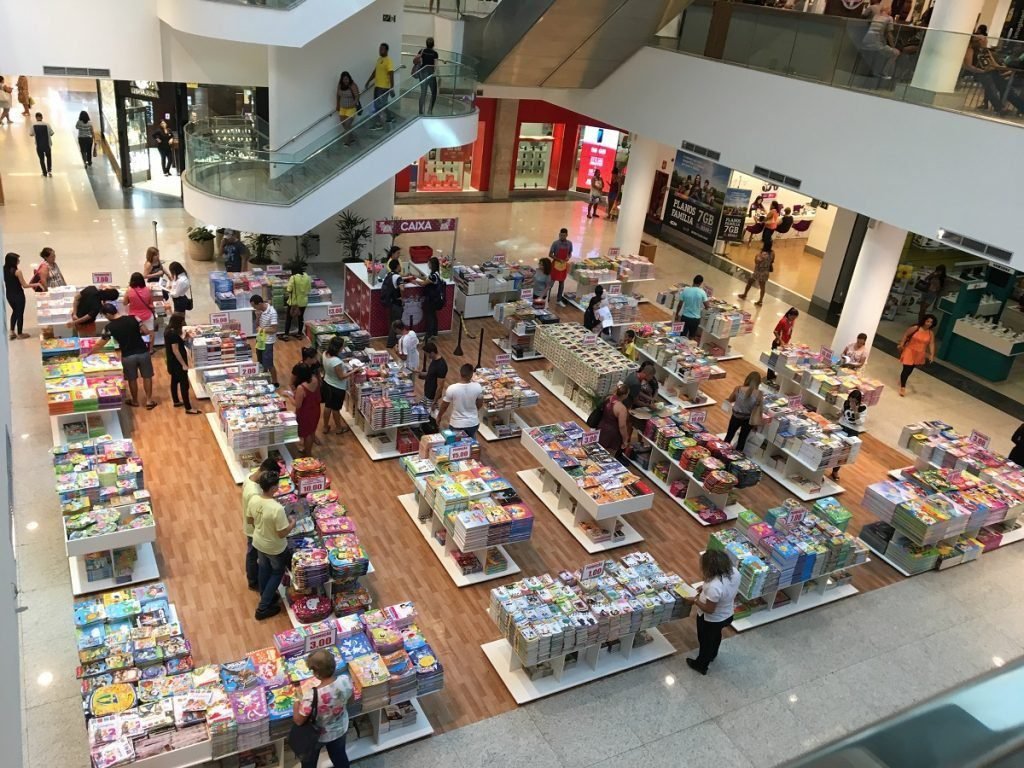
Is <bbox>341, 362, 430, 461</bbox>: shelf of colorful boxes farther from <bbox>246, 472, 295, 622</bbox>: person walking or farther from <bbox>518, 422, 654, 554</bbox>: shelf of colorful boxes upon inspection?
<bbox>246, 472, 295, 622</bbox>: person walking

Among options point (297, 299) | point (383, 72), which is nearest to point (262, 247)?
point (297, 299)

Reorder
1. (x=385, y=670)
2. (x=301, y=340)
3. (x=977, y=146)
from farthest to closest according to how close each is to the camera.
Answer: (x=301, y=340) < (x=977, y=146) < (x=385, y=670)

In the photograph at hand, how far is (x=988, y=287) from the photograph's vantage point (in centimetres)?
1659

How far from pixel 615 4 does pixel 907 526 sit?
10.6 metres

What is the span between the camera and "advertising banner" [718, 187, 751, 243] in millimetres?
20750

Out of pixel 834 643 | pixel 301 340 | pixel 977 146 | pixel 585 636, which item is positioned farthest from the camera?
pixel 301 340

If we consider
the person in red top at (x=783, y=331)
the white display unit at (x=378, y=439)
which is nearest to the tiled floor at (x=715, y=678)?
the white display unit at (x=378, y=439)

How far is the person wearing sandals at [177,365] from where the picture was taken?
10859 mm

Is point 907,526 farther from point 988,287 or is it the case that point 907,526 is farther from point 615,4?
point 615,4

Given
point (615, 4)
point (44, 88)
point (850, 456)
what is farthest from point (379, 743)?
point (44, 88)

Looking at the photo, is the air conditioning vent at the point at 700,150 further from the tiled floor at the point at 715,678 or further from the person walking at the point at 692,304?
the tiled floor at the point at 715,678

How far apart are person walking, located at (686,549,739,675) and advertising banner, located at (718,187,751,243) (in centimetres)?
1478

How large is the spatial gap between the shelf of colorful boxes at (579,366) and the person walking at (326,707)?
685 cm

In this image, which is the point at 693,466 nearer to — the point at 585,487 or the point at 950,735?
the point at 585,487
